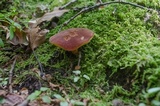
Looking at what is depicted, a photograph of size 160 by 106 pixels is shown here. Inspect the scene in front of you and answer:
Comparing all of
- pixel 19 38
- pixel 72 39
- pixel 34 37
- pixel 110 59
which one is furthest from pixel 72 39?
pixel 19 38

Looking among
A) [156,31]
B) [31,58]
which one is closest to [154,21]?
[156,31]

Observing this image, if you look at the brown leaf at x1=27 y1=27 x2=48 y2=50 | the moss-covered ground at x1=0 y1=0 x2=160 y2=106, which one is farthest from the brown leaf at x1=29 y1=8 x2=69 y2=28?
the brown leaf at x1=27 y1=27 x2=48 y2=50

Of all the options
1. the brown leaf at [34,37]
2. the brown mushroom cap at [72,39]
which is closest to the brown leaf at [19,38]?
the brown leaf at [34,37]

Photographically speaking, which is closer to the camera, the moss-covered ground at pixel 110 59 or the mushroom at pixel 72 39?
the moss-covered ground at pixel 110 59

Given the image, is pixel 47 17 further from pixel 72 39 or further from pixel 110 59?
pixel 110 59

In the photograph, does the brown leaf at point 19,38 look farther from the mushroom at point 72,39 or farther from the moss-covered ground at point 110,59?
the mushroom at point 72,39

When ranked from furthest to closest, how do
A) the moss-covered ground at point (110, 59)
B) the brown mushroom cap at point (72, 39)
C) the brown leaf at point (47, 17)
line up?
the brown leaf at point (47, 17) → the brown mushroom cap at point (72, 39) → the moss-covered ground at point (110, 59)

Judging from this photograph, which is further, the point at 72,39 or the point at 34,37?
the point at 34,37
